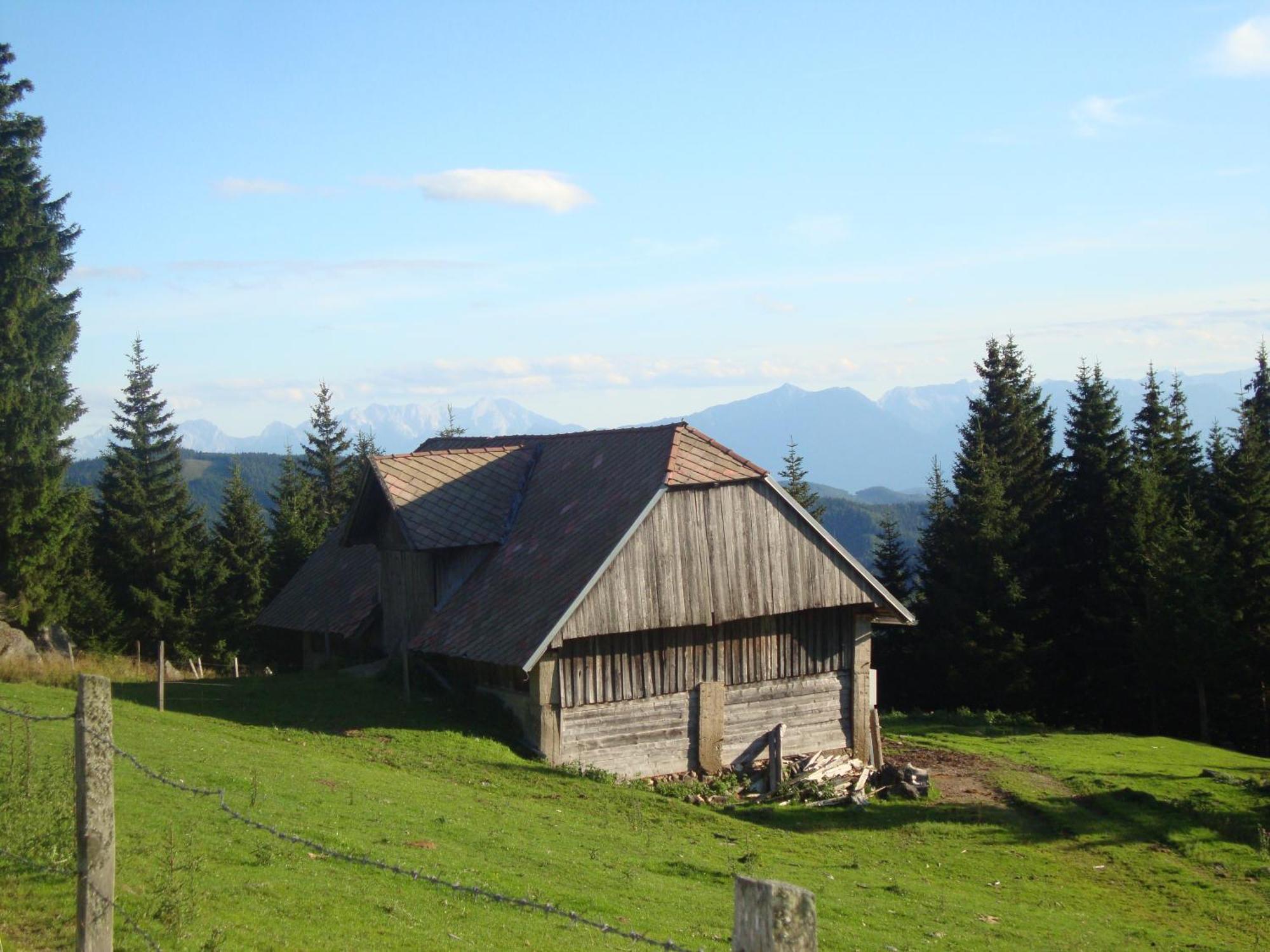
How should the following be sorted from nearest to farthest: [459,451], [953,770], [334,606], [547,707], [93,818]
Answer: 1. [93,818]
2. [547,707]
3. [953,770]
4. [459,451]
5. [334,606]

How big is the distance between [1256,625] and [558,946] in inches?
1557

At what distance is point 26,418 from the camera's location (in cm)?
4366

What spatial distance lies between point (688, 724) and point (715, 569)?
378 cm

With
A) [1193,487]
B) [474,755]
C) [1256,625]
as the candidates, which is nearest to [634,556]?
[474,755]

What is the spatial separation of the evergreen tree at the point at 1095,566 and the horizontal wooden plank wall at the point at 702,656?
21583 millimetres

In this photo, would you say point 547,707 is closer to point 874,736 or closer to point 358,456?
point 874,736

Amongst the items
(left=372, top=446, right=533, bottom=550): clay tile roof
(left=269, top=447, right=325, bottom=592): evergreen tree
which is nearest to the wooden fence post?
(left=372, top=446, right=533, bottom=550): clay tile roof

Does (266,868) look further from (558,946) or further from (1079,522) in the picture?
(1079,522)

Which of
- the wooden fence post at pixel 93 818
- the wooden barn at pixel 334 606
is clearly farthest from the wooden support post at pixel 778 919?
the wooden barn at pixel 334 606

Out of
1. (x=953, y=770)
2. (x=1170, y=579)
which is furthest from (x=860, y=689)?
(x=1170, y=579)

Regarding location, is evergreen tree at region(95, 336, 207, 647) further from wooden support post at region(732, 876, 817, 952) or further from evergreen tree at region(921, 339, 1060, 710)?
wooden support post at region(732, 876, 817, 952)

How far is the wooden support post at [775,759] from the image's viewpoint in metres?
27.2

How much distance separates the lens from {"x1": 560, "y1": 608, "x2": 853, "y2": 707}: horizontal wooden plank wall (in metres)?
25.5

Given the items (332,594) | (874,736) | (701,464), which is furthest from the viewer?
(332,594)
